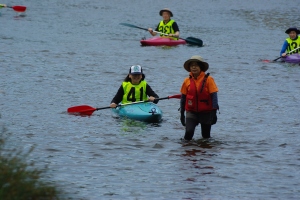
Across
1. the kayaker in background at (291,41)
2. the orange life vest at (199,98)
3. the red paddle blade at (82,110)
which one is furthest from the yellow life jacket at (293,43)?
the orange life vest at (199,98)

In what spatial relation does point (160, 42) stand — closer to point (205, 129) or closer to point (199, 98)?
point (205, 129)

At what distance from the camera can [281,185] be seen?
10.1 m

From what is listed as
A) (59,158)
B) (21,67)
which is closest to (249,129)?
(59,158)

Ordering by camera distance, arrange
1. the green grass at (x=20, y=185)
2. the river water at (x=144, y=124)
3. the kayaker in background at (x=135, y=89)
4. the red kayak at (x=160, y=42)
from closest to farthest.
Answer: the green grass at (x=20, y=185), the river water at (x=144, y=124), the kayaker in background at (x=135, y=89), the red kayak at (x=160, y=42)

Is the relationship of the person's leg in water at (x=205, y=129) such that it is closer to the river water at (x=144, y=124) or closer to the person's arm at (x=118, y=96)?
the river water at (x=144, y=124)

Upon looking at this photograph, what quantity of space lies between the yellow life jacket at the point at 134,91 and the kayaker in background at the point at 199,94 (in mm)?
2406

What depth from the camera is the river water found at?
33.6 ft

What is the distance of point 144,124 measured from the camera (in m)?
14.1

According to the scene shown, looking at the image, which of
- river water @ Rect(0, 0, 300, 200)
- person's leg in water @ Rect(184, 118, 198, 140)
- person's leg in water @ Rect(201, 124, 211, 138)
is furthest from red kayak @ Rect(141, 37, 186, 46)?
person's leg in water @ Rect(184, 118, 198, 140)

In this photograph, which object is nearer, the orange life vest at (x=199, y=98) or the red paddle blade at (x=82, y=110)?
the orange life vest at (x=199, y=98)

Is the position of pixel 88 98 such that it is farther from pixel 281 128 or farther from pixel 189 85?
pixel 189 85

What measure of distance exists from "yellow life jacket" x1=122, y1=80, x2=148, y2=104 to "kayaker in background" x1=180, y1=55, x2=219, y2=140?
241cm

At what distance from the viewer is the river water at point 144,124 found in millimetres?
10242

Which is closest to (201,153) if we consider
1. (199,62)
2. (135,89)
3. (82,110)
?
(199,62)
